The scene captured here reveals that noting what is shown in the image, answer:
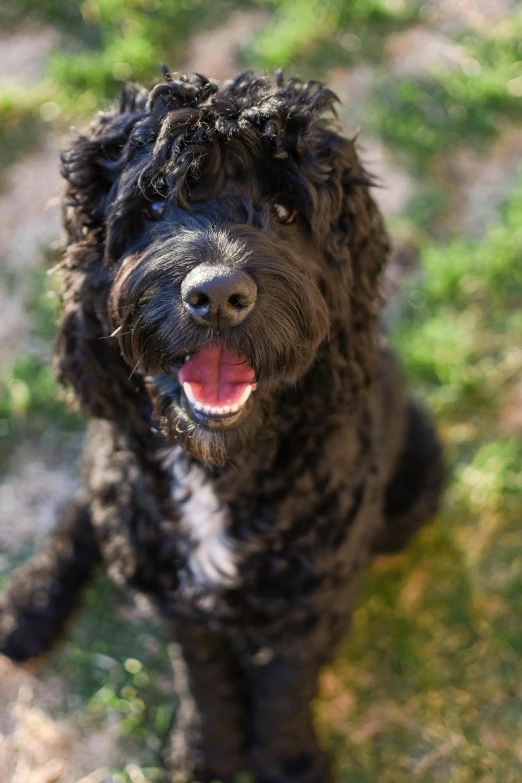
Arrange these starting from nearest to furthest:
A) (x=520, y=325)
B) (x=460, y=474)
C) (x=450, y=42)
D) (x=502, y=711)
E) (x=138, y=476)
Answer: (x=138, y=476) < (x=502, y=711) < (x=460, y=474) < (x=520, y=325) < (x=450, y=42)

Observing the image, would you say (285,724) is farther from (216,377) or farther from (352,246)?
(352,246)

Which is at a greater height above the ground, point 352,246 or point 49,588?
point 352,246

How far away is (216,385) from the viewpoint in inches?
80.4

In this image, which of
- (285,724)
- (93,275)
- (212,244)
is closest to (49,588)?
(285,724)

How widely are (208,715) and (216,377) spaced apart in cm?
145

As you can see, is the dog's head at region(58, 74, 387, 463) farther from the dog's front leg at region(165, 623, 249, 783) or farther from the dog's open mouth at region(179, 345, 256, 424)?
the dog's front leg at region(165, 623, 249, 783)

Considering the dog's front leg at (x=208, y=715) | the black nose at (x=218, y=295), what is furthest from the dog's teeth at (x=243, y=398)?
the dog's front leg at (x=208, y=715)

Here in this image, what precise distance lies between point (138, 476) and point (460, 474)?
75.0 inches

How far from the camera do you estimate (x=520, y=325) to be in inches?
166

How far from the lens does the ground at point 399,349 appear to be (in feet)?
10.2

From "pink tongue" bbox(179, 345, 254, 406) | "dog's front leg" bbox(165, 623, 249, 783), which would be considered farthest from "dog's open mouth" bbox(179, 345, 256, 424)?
"dog's front leg" bbox(165, 623, 249, 783)

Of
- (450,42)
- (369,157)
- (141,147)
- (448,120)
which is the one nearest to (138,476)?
(141,147)

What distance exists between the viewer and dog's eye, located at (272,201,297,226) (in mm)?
2088

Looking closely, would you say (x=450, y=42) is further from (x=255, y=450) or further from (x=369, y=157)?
(x=255, y=450)
